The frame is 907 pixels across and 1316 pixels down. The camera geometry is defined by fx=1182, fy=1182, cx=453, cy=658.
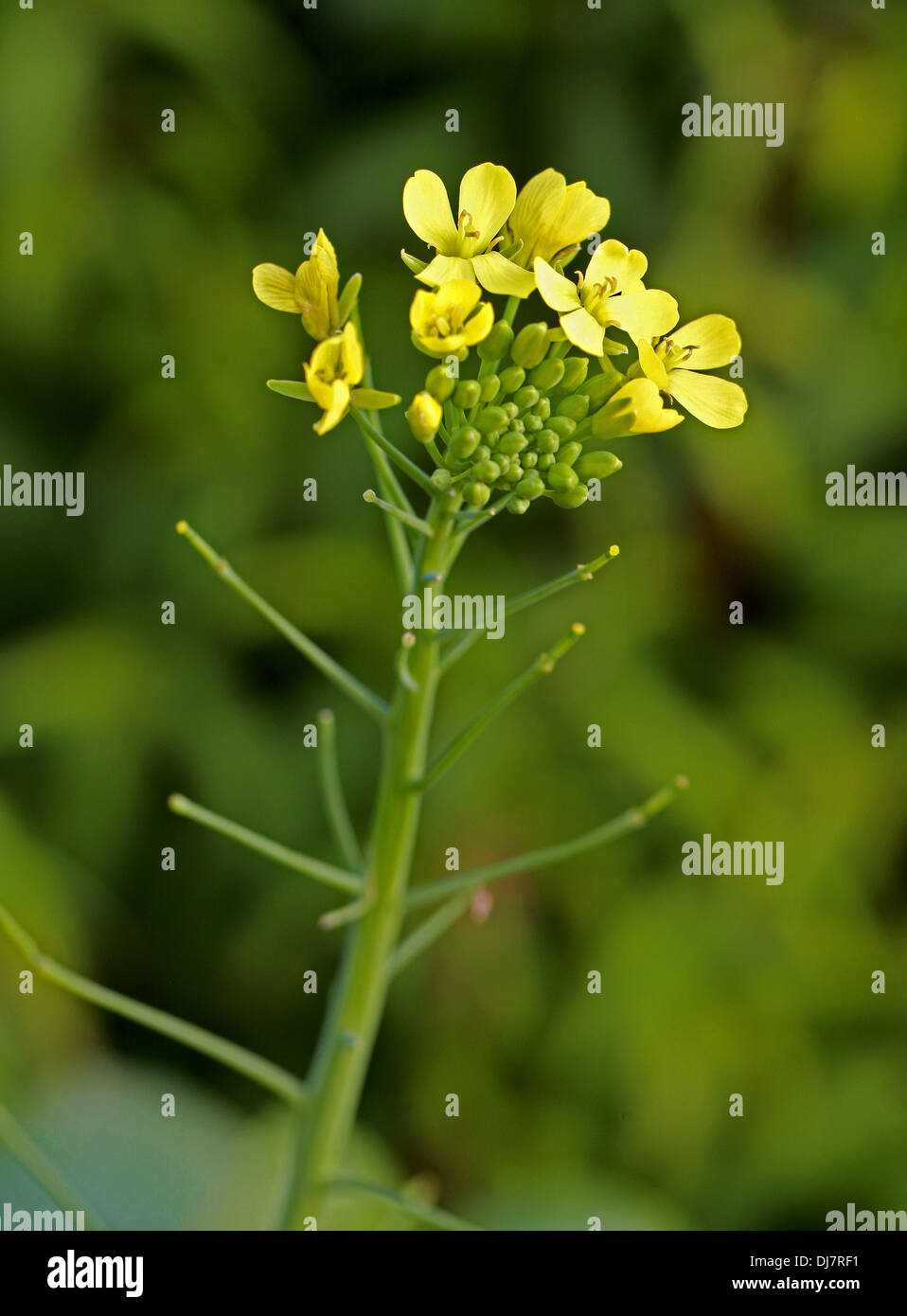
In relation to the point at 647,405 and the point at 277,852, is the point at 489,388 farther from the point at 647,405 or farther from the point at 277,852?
the point at 277,852

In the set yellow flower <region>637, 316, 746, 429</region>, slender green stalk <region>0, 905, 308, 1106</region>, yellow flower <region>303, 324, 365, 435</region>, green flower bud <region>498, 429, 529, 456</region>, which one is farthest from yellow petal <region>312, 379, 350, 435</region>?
slender green stalk <region>0, 905, 308, 1106</region>

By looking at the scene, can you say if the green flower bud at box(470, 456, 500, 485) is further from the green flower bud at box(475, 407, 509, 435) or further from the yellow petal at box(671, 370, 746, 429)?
the yellow petal at box(671, 370, 746, 429)

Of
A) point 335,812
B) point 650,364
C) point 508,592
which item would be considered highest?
point 508,592

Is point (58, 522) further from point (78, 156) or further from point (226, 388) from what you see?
point (78, 156)

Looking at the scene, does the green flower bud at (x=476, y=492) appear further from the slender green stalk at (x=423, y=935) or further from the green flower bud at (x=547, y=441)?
the slender green stalk at (x=423, y=935)

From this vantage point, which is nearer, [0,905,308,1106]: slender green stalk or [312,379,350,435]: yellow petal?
[312,379,350,435]: yellow petal

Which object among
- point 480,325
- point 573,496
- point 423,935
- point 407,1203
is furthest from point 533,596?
point 407,1203
